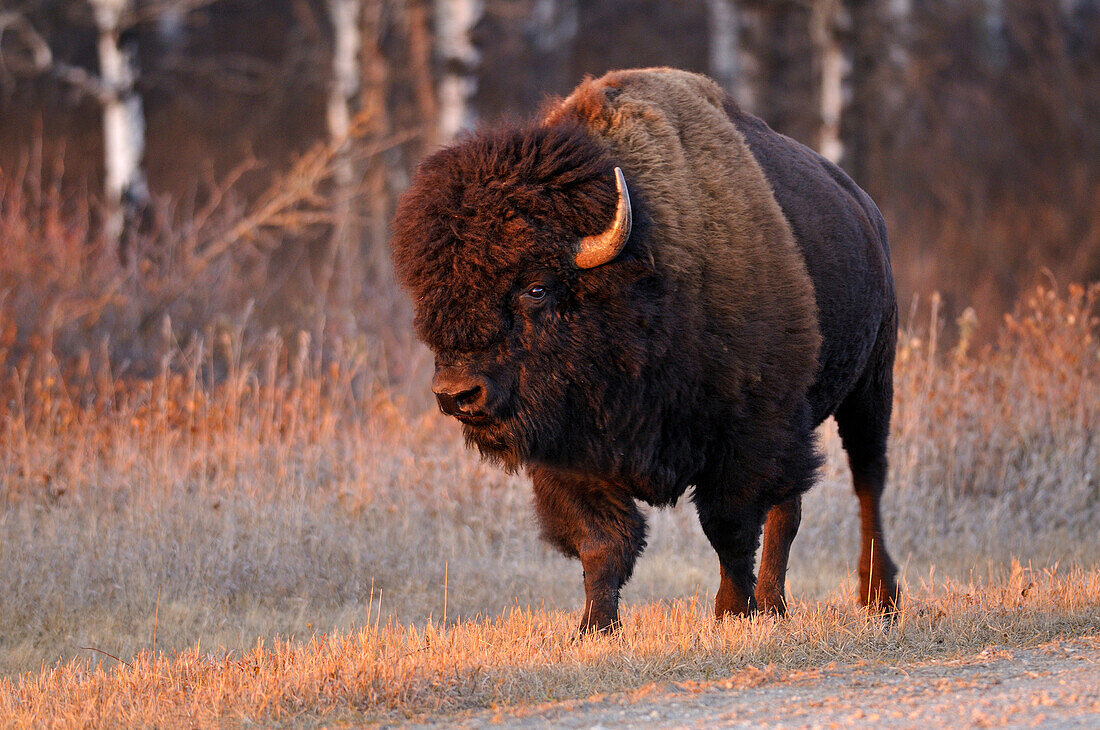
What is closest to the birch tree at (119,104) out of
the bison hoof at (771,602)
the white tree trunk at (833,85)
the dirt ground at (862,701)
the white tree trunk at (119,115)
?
the white tree trunk at (119,115)

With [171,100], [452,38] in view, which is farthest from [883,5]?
[171,100]

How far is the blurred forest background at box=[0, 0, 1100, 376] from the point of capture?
10.4 metres

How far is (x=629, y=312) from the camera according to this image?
4.62 metres

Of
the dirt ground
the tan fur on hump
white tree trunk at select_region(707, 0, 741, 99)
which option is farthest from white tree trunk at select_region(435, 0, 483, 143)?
the dirt ground

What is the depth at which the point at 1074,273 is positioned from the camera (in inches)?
701

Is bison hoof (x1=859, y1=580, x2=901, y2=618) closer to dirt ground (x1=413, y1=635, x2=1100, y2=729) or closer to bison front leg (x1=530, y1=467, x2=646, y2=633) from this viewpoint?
dirt ground (x1=413, y1=635, x2=1100, y2=729)

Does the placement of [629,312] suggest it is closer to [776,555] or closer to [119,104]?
[776,555]

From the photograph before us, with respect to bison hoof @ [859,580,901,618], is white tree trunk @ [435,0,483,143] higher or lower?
Answer: higher

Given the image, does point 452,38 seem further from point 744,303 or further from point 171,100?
point 171,100

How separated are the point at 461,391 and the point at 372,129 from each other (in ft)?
40.2

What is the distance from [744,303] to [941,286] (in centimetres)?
1346

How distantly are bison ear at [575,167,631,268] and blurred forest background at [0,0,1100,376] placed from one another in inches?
201

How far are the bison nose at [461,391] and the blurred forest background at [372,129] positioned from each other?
16.6 ft

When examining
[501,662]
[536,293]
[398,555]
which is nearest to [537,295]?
[536,293]
